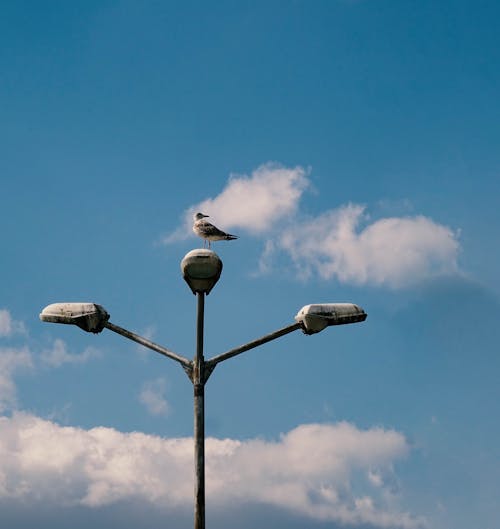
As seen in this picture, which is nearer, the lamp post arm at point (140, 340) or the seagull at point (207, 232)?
the lamp post arm at point (140, 340)

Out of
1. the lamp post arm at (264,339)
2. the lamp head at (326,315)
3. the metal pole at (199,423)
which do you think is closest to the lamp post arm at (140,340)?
the metal pole at (199,423)

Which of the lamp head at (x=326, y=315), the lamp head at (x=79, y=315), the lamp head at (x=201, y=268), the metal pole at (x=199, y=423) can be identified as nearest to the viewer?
the metal pole at (x=199, y=423)

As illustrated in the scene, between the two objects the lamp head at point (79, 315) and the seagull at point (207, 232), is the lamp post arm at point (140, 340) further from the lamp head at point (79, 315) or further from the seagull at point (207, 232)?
the seagull at point (207, 232)

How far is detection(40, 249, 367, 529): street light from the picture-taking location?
11859 millimetres

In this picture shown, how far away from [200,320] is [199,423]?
4.41ft

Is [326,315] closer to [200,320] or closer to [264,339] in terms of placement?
[264,339]

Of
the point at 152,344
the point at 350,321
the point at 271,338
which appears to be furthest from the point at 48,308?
the point at 350,321

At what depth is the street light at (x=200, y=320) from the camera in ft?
38.9

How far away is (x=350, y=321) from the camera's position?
496 inches

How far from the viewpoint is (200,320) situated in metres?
12.1

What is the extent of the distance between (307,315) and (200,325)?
145 cm

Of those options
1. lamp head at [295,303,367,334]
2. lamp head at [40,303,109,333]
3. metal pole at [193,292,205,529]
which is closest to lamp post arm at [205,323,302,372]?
lamp head at [295,303,367,334]

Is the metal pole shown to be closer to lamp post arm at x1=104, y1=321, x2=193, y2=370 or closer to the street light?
the street light

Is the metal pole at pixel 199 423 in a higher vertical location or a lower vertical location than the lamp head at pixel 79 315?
lower
